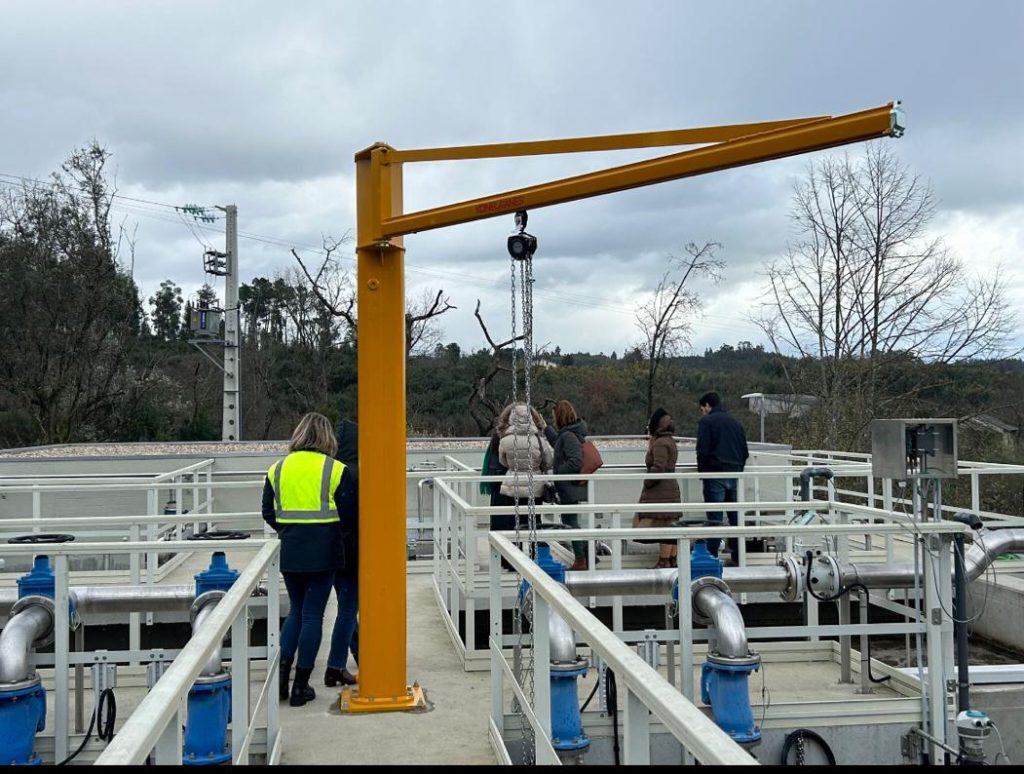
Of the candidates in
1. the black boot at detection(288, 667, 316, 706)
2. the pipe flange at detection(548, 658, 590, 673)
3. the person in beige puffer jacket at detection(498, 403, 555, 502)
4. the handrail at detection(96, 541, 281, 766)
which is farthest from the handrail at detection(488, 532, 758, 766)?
the person in beige puffer jacket at detection(498, 403, 555, 502)

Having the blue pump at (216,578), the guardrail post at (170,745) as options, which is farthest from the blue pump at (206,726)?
the guardrail post at (170,745)

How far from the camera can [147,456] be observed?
51.1ft

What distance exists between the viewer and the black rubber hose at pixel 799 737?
5805 millimetres

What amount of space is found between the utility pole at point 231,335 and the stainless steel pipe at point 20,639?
2126 centimetres

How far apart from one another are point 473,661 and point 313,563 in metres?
1.54

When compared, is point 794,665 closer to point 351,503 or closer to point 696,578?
point 696,578

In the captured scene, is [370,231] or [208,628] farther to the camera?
[370,231]

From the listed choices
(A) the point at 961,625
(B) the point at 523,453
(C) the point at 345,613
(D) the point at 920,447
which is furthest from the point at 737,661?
(B) the point at 523,453

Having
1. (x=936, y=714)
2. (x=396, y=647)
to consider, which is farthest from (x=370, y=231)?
(x=936, y=714)

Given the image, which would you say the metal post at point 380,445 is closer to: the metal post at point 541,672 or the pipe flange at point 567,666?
the pipe flange at point 567,666

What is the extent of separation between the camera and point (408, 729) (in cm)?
529

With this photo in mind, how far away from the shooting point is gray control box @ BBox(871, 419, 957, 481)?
5953 millimetres

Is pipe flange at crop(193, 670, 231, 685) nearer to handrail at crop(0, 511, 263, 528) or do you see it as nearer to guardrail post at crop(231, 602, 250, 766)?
guardrail post at crop(231, 602, 250, 766)

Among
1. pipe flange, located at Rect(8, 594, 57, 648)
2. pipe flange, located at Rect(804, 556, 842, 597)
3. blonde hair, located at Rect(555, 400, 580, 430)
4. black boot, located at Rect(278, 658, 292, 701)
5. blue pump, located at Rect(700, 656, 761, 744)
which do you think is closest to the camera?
pipe flange, located at Rect(8, 594, 57, 648)
